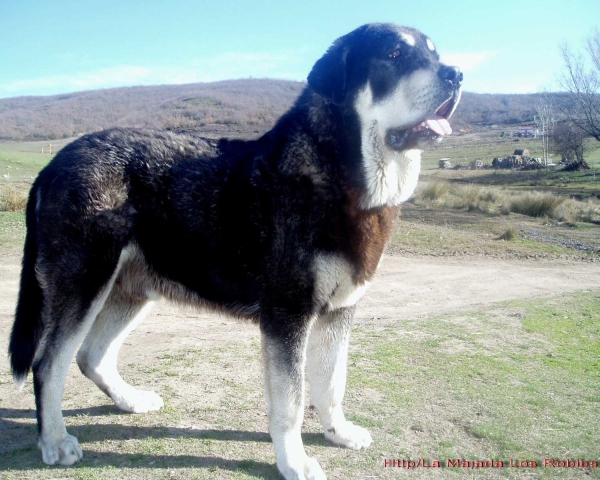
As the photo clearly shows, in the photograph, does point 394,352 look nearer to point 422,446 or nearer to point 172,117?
point 422,446

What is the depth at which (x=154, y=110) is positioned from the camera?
39.4 meters

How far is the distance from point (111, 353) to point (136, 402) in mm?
508

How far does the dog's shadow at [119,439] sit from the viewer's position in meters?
4.15

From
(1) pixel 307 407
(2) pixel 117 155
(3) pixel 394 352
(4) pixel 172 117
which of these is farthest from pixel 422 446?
(4) pixel 172 117

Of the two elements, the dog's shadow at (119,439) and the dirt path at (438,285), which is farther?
the dirt path at (438,285)

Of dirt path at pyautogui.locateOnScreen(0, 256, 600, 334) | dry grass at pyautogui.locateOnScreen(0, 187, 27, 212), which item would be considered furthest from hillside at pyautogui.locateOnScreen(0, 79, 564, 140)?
dirt path at pyautogui.locateOnScreen(0, 256, 600, 334)

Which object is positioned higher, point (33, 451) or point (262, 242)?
point (262, 242)

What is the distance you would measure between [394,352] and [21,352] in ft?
13.5

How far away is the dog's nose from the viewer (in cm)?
411

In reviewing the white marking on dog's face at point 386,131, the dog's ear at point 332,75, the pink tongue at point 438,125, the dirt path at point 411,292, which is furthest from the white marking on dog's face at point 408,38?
the dirt path at point 411,292

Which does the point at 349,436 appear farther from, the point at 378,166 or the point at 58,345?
the point at 58,345

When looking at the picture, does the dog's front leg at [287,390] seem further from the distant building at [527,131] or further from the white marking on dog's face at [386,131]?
the distant building at [527,131]

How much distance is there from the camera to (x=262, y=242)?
4.21 metres

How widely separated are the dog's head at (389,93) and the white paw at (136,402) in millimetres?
2740
